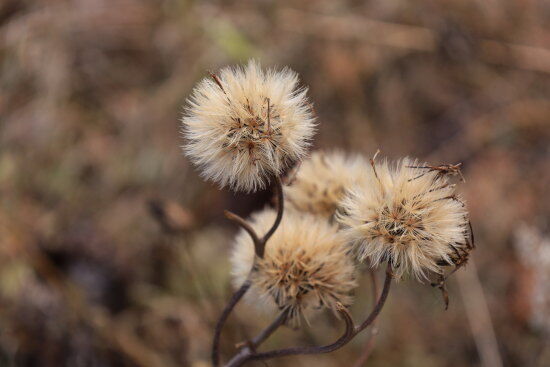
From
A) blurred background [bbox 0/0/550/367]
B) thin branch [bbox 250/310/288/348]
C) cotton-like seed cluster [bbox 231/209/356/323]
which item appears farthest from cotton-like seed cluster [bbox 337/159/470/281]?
blurred background [bbox 0/0/550/367]

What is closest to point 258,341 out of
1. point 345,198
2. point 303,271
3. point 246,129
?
point 303,271

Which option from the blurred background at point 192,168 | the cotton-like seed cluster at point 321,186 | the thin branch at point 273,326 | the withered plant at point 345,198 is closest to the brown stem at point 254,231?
the withered plant at point 345,198

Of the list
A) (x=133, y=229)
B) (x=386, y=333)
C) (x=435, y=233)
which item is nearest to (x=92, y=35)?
(x=133, y=229)

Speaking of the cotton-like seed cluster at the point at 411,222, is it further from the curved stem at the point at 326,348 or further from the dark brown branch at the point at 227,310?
the dark brown branch at the point at 227,310

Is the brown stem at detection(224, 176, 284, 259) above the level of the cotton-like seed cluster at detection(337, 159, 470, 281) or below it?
below

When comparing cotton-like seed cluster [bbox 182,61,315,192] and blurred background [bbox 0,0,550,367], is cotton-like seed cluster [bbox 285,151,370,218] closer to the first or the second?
cotton-like seed cluster [bbox 182,61,315,192]
